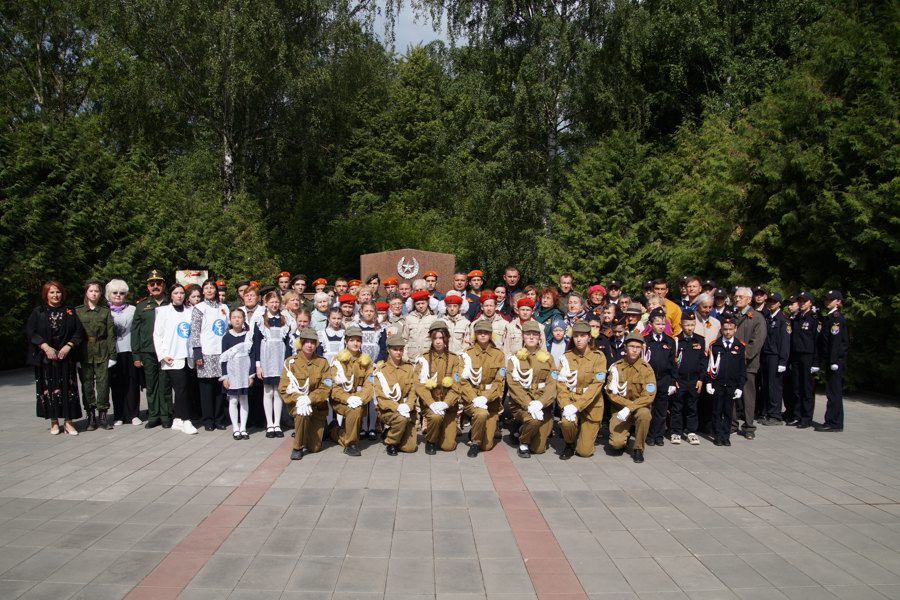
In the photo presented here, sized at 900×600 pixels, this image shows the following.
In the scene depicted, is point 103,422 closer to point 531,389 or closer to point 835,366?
point 531,389

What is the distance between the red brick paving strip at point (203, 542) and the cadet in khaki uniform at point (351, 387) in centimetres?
87

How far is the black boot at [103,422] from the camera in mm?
8539

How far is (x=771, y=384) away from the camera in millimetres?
9148

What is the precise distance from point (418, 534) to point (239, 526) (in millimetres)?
1469

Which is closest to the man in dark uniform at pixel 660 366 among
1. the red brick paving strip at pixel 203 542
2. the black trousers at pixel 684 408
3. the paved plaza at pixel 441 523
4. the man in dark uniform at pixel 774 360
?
the black trousers at pixel 684 408

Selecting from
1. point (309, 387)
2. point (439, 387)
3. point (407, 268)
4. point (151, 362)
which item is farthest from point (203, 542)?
point (407, 268)

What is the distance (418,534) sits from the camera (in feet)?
16.3

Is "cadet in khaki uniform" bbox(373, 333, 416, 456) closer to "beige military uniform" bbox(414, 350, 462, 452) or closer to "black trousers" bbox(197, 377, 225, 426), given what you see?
"beige military uniform" bbox(414, 350, 462, 452)

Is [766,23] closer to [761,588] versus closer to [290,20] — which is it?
[290,20]

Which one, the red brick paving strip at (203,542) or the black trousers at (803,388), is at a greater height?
the black trousers at (803,388)

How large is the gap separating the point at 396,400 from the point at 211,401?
2.90 metres

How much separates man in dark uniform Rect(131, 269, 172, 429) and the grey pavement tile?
15.8 ft

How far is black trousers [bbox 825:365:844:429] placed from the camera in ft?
28.5

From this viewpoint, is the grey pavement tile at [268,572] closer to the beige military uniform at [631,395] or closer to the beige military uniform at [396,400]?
the beige military uniform at [396,400]
